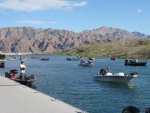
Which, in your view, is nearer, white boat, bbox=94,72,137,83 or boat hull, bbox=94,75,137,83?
white boat, bbox=94,72,137,83

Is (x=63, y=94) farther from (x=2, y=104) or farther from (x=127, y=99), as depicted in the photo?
(x=2, y=104)

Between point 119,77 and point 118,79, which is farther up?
point 119,77

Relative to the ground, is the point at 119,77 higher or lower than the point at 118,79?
higher

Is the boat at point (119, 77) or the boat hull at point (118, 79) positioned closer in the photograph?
the boat at point (119, 77)

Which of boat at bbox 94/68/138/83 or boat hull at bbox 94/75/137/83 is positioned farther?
boat hull at bbox 94/75/137/83

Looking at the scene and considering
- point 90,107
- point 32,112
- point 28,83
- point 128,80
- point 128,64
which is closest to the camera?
point 32,112

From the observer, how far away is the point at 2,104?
2109cm

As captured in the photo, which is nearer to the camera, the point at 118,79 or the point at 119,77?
the point at 119,77

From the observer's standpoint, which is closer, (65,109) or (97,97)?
(65,109)

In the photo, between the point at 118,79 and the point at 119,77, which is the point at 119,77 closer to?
the point at 119,77

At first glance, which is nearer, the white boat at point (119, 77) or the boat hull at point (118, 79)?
the white boat at point (119, 77)

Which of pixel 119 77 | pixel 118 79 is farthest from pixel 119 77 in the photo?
pixel 118 79

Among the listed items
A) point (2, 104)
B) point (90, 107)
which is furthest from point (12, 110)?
point (90, 107)

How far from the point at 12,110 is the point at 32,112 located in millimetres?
1466
